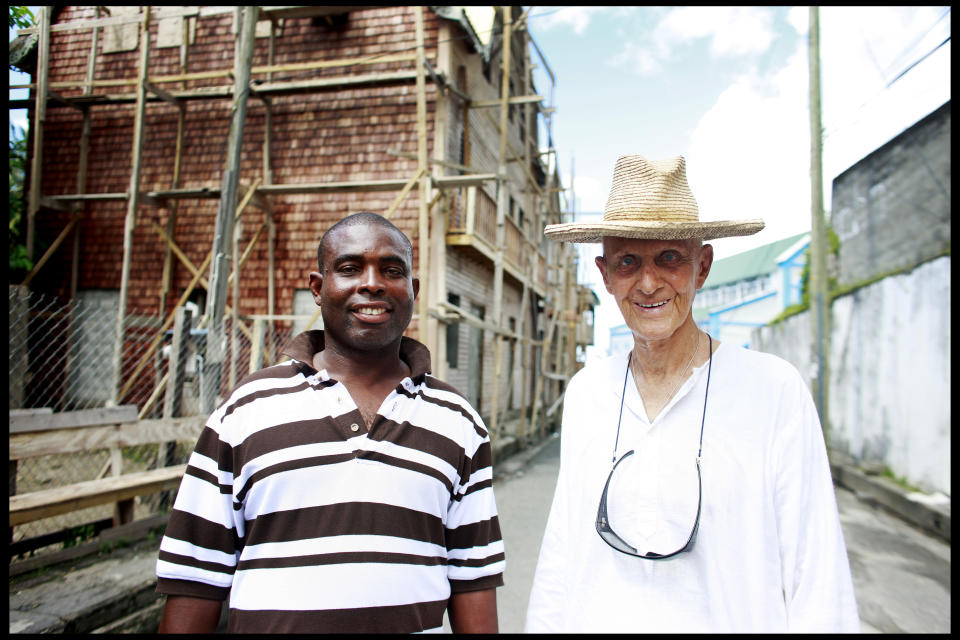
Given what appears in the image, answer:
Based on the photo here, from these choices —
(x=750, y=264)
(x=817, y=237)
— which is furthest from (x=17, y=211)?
(x=750, y=264)

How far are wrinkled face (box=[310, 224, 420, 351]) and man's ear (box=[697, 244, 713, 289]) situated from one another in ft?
2.98

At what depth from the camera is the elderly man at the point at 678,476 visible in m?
1.47

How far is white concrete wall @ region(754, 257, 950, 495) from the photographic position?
663 centimetres

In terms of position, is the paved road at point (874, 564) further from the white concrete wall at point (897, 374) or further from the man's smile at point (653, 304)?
the man's smile at point (653, 304)

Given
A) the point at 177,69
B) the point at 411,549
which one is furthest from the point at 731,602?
the point at 177,69

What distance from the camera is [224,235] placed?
6.00 m

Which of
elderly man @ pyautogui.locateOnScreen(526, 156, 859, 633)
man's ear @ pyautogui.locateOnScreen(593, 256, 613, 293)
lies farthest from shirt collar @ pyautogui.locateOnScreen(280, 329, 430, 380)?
man's ear @ pyautogui.locateOnScreen(593, 256, 613, 293)

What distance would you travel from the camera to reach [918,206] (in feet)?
28.7

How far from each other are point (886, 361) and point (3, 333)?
9637 mm

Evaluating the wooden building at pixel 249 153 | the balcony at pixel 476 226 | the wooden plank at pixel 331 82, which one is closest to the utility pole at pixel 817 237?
the wooden building at pixel 249 153

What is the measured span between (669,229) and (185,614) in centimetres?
161

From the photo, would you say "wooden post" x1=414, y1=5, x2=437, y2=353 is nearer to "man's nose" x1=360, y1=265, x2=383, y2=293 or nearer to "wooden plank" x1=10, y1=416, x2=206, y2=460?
"wooden plank" x1=10, y1=416, x2=206, y2=460

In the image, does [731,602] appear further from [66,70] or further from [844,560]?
[66,70]

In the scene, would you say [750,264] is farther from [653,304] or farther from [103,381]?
[653,304]
